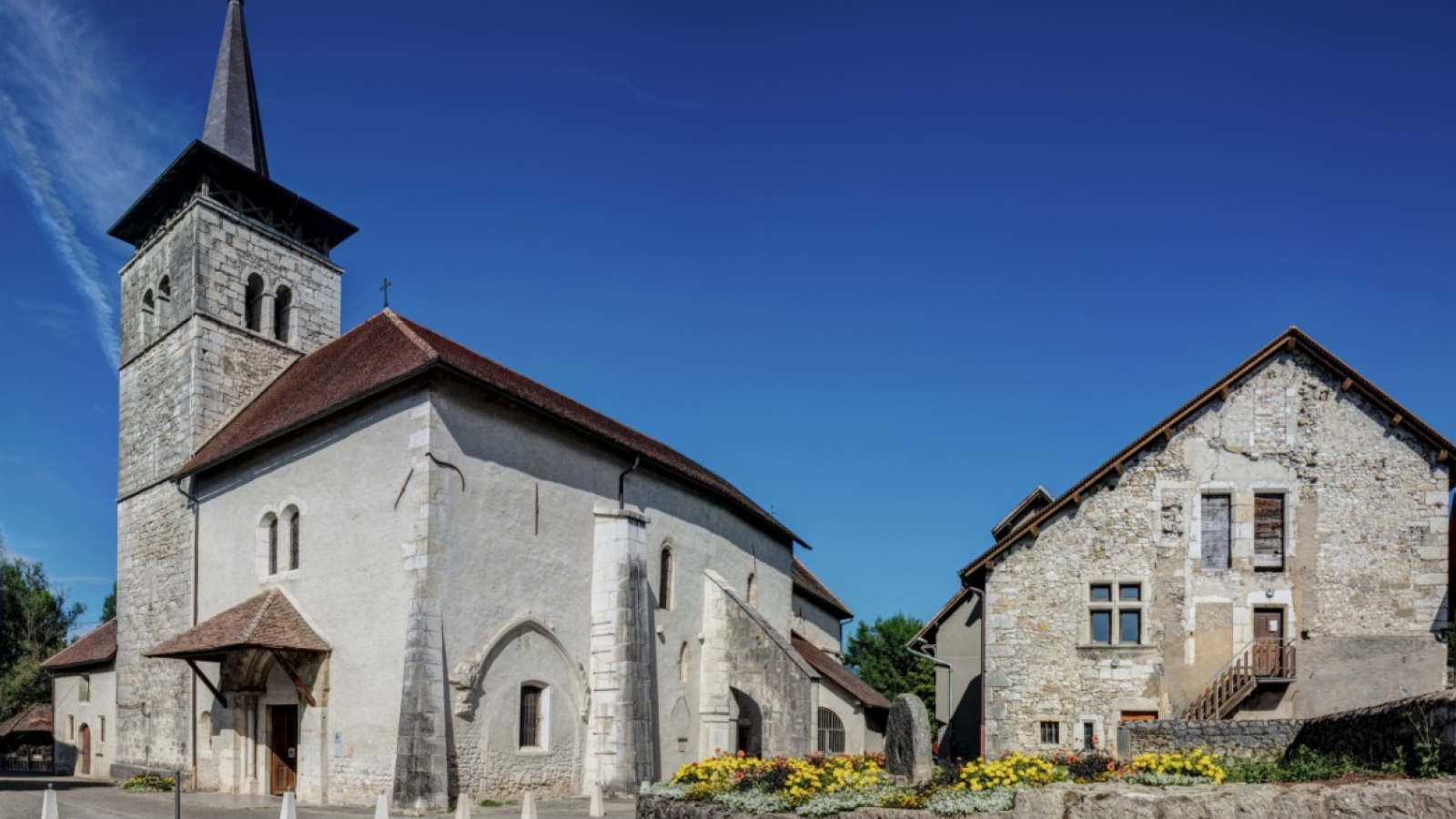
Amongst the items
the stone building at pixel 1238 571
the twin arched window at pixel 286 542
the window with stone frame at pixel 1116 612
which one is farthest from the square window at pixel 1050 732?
the twin arched window at pixel 286 542

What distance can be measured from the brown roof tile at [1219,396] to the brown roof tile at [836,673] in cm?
1094

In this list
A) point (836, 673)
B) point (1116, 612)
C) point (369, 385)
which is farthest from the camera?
point (836, 673)

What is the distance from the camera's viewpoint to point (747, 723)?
26.1m

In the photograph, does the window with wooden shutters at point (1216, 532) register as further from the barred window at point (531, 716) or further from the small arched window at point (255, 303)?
the small arched window at point (255, 303)

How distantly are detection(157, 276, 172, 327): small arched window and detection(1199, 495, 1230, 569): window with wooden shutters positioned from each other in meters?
24.8

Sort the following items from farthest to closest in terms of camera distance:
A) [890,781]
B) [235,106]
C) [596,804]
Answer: [235,106] → [596,804] → [890,781]

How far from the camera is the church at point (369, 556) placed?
17.4 meters

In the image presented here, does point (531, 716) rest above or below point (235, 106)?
below

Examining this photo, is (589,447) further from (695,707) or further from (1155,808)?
(1155,808)

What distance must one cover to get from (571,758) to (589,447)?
6486 mm

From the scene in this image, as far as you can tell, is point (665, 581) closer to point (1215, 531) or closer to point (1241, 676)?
point (1215, 531)

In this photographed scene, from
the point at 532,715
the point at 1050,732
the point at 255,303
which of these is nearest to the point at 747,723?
the point at 532,715

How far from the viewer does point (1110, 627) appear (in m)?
19.7

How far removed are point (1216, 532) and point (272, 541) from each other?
19.3m
